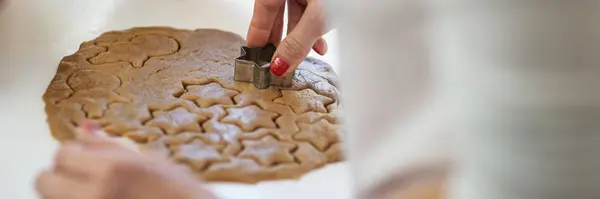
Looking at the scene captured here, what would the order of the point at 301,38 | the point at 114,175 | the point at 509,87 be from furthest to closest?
the point at 301,38
the point at 114,175
the point at 509,87

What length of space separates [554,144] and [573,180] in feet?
0.06

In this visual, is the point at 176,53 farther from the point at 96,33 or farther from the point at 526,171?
the point at 526,171

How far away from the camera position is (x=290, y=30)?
661 mm

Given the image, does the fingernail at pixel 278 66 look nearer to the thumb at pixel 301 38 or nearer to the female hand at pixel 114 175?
the thumb at pixel 301 38

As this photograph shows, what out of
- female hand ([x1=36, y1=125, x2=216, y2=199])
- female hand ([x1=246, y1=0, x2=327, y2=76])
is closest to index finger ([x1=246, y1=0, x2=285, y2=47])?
female hand ([x1=246, y1=0, x2=327, y2=76])

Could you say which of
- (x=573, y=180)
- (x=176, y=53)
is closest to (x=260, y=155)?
(x=176, y=53)

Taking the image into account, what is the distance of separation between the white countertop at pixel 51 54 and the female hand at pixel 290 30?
45mm

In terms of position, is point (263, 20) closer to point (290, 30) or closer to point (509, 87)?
point (290, 30)

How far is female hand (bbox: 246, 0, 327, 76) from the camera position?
2.01 ft

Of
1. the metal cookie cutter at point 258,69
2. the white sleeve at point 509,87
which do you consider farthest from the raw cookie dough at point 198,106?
the white sleeve at point 509,87

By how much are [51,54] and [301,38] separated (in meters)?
0.28

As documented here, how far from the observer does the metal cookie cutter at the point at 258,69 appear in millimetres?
658

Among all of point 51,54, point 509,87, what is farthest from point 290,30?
point 509,87

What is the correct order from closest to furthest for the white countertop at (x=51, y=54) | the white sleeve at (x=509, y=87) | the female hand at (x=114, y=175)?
1. the white sleeve at (x=509, y=87)
2. the female hand at (x=114, y=175)
3. the white countertop at (x=51, y=54)
